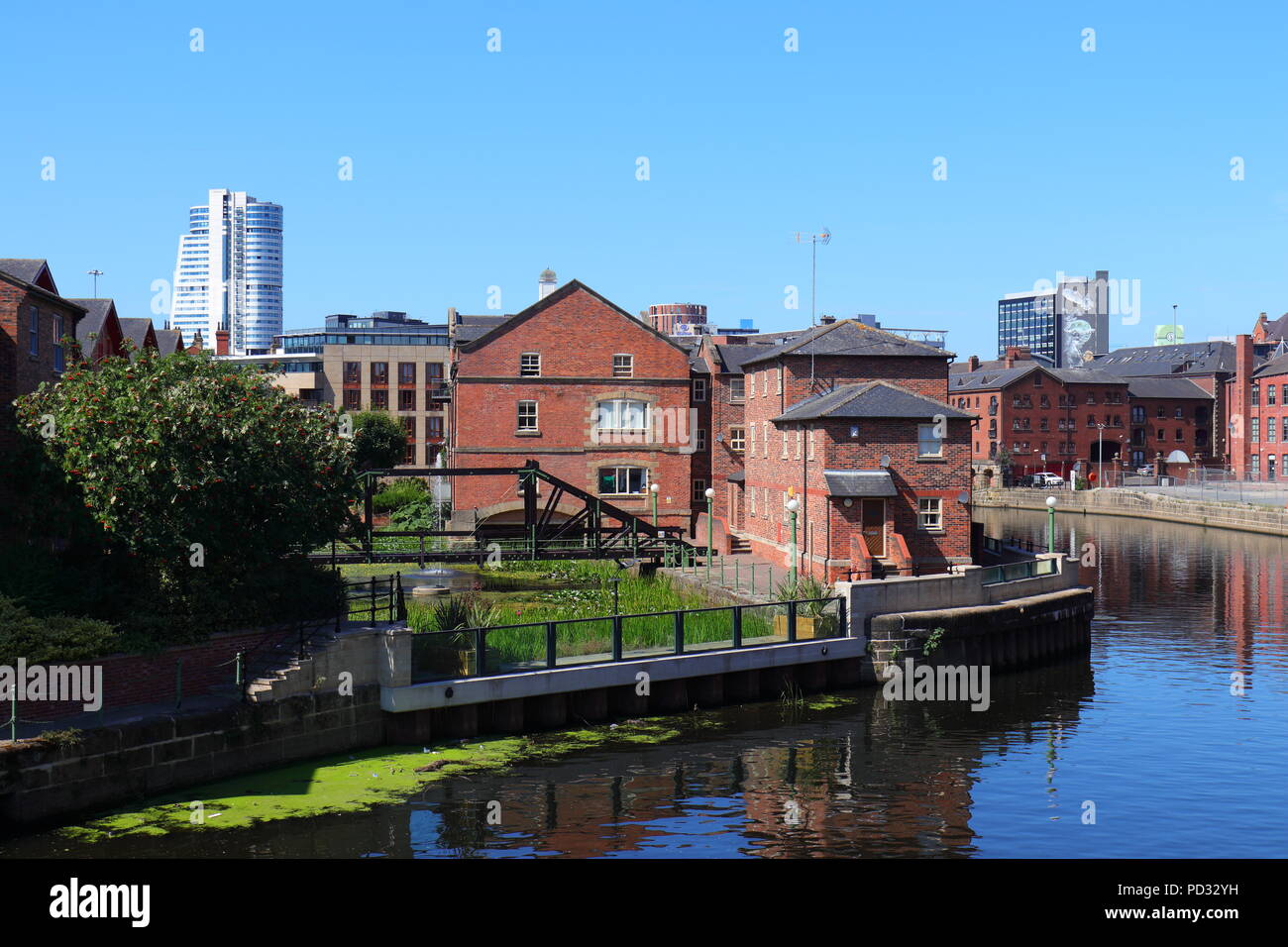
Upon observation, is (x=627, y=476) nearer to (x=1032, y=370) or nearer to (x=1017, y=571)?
(x=1017, y=571)

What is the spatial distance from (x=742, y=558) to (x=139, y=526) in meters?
28.7

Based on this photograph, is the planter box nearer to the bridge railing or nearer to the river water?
the bridge railing

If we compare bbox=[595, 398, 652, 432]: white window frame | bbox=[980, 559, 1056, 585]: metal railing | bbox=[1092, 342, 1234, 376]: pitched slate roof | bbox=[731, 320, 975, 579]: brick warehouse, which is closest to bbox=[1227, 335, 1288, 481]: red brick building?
bbox=[1092, 342, 1234, 376]: pitched slate roof

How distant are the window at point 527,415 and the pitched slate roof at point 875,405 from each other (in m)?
15.7

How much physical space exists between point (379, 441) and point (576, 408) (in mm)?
27534

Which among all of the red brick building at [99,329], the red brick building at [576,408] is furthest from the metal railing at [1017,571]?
the red brick building at [99,329]

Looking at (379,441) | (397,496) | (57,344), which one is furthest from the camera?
(379,441)

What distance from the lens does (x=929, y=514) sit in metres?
40.5

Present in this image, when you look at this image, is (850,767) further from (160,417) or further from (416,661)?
(160,417)

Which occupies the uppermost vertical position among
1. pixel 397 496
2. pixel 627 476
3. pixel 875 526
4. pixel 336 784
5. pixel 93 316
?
pixel 93 316

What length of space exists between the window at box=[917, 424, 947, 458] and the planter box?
1122cm

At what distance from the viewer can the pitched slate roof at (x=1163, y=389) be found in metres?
116

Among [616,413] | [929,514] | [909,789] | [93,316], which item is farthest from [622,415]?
[909,789]
